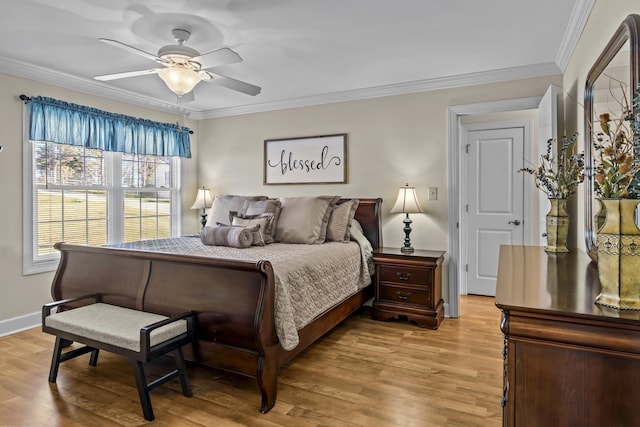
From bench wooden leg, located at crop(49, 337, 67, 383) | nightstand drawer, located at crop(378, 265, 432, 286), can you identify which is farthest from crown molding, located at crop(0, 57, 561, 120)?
bench wooden leg, located at crop(49, 337, 67, 383)

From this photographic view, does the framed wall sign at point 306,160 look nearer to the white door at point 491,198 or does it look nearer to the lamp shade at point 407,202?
the lamp shade at point 407,202

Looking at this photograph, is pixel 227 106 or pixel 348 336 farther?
pixel 227 106

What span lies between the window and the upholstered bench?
1574 millimetres

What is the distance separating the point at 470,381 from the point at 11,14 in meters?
3.85

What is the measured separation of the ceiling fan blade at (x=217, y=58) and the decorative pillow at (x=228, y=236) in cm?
141

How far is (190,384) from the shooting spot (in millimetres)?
2393

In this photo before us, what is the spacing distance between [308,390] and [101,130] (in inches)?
136

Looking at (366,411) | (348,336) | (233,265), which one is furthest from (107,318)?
(348,336)

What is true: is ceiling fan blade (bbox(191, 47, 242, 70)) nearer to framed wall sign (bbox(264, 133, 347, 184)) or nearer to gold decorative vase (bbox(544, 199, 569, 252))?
framed wall sign (bbox(264, 133, 347, 184))

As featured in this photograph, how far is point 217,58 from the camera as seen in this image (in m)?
2.48

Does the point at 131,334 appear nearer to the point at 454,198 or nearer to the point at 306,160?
the point at 306,160

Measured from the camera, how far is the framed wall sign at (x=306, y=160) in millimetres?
4398

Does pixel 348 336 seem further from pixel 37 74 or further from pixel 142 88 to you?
pixel 37 74

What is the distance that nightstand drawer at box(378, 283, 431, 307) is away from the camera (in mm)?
3564
